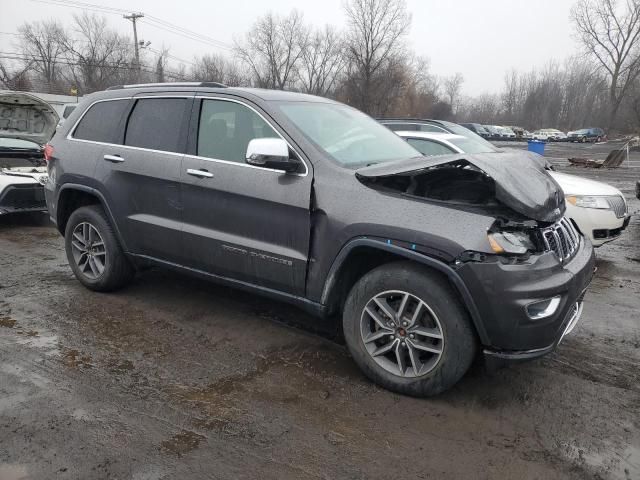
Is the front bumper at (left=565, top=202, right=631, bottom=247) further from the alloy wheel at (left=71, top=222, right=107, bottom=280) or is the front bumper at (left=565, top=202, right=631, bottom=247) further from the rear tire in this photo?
the alloy wheel at (left=71, top=222, right=107, bottom=280)

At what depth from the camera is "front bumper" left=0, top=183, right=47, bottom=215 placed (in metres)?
7.23

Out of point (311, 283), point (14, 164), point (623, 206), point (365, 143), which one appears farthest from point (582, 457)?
point (14, 164)

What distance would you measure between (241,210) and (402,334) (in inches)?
56.7

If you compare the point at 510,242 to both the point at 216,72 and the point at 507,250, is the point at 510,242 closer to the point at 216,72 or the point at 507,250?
the point at 507,250

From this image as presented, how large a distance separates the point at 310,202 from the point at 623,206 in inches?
194

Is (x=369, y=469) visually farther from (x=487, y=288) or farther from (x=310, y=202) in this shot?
(x=310, y=202)

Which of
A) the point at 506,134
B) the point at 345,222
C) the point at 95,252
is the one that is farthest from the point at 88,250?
the point at 506,134

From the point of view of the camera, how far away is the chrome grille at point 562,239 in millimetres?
2998

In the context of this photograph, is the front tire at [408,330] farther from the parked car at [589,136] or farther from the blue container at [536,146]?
the parked car at [589,136]

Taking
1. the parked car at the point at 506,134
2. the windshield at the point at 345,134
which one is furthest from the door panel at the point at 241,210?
the parked car at the point at 506,134

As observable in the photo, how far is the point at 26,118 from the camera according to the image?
28.8 feet

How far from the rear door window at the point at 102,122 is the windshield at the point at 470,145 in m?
4.55

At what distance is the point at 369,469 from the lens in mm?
2467

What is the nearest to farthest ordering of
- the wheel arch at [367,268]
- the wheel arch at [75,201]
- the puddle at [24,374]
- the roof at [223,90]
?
the wheel arch at [367,268], the puddle at [24,374], the roof at [223,90], the wheel arch at [75,201]
